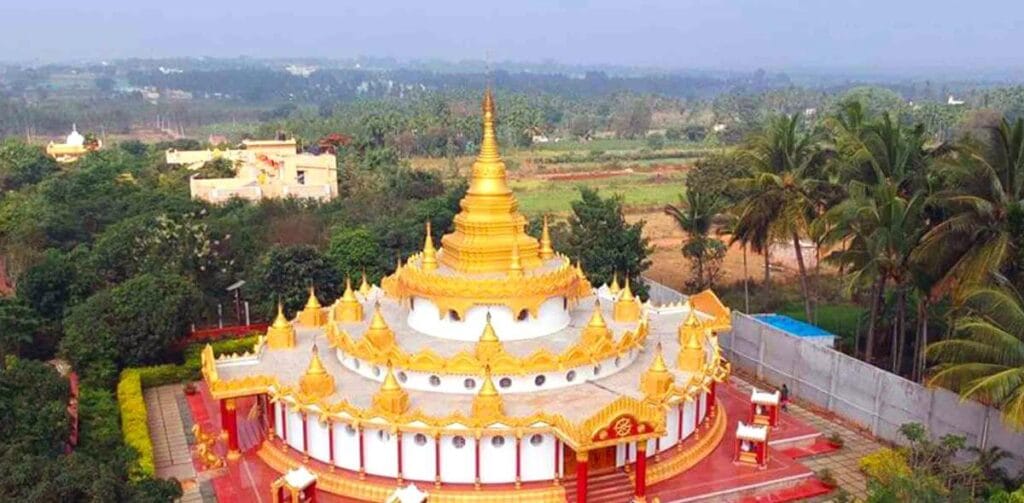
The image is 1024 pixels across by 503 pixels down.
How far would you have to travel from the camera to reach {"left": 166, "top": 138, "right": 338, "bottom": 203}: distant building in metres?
65.9

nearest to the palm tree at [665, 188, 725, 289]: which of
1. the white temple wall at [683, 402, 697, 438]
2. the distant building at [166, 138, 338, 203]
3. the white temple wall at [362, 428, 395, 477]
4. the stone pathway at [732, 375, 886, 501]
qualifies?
the stone pathway at [732, 375, 886, 501]

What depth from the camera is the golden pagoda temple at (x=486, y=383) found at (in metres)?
24.0

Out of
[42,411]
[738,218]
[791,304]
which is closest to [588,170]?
[791,304]

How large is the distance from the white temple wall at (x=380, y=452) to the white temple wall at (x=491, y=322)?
4.28 meters

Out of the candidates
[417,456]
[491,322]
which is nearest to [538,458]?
[417,456]

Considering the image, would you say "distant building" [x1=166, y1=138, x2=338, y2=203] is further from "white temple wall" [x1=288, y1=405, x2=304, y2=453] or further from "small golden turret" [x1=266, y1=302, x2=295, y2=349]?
"white temple wall" [x1=288, y1=405, x2=304, y2=453]

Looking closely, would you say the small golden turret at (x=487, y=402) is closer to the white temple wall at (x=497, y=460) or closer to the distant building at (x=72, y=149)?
the white temple wall at (x=497, y=460)

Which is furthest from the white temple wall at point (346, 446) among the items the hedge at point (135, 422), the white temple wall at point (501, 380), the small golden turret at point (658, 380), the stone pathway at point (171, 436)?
the small golden turret at point (658, 380)

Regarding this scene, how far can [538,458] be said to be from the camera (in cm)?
2438

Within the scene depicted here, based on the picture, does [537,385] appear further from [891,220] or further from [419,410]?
[891,220]

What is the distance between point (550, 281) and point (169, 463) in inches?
522

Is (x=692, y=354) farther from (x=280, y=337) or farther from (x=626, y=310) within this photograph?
(x=280, y=337)

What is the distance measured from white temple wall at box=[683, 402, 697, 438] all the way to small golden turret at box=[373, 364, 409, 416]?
28.8 ft

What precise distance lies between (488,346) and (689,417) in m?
6.92
